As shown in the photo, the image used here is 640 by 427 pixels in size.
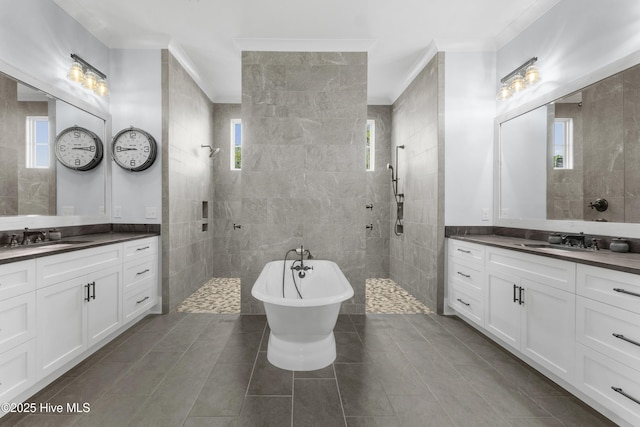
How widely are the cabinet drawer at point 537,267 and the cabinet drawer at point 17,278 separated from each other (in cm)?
322

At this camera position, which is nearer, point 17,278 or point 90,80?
point 17,278

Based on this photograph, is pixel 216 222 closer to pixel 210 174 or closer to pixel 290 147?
pixel 210 174

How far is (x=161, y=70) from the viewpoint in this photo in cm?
317

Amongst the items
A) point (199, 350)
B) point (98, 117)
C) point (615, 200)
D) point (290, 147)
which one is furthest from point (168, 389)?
point (615, 200)

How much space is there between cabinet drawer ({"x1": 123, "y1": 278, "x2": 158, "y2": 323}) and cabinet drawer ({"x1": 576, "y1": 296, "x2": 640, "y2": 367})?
3.42 meters

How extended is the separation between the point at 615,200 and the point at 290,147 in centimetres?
275

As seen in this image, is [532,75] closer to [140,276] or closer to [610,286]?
[610,286]

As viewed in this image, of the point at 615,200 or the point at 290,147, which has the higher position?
the point at 290,147

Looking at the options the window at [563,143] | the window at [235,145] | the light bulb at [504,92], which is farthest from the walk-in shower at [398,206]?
the window at [235,145]

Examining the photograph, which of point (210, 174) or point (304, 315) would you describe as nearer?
point (304, 315)

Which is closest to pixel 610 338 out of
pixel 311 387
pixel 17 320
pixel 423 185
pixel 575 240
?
pixel 575 240

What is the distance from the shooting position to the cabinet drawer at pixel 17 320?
5.05 ft

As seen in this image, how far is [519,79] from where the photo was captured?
2.84 metres

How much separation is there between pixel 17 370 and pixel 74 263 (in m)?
0.68
